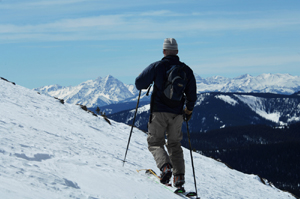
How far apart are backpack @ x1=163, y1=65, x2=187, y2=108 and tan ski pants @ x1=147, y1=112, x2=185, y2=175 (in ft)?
1.28

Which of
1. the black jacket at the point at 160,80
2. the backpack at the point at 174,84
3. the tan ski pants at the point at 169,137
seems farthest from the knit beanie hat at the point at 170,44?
the tan ski pants at the point at 169,137

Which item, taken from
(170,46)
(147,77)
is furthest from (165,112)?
(170,46)

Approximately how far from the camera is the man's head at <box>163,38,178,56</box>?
23.0 feet

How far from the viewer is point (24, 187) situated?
15.0 ft

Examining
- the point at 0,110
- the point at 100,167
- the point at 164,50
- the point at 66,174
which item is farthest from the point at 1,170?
the point at 0,110

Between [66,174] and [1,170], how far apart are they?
127 cm

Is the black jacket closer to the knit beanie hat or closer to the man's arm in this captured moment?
the man's arm

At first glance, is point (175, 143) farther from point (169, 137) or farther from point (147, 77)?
Answer: point (147, 77)

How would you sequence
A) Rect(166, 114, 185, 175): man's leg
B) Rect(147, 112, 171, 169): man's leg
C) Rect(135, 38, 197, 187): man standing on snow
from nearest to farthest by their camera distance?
1. Rect(135, 38, 197, 187): man standing on snow
2. Rect(147, 112, 171, 169): man's leg
3. Rect(166, 114, 185, 175): man's leg

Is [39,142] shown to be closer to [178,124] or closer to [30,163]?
[30,163]

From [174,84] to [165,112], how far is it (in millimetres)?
701

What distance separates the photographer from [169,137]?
7242 millimetres

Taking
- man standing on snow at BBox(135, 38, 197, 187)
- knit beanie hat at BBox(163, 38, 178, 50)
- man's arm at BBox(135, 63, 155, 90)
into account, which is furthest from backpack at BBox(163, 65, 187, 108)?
knit beanie hat at BBox(163, 38, 178, 50)

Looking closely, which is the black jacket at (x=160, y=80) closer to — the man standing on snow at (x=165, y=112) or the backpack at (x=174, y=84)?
the man standing on snow at (x=165, y=112)
